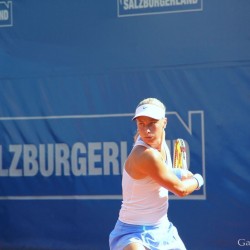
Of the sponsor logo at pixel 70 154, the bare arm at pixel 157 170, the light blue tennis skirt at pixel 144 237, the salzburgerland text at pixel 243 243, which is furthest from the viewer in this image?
the sponsor logo at pixel 70 154

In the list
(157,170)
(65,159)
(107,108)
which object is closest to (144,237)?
(157,170)

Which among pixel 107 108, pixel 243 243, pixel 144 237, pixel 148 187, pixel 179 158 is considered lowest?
pixel 144 237

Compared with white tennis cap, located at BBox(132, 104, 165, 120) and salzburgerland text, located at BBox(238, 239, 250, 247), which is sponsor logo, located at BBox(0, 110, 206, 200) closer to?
salzburgerland text, located at BBox(238, 239, 250, 247)

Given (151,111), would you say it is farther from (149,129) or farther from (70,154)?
(70,154)

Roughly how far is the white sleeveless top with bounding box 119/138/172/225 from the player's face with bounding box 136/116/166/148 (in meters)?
0.04

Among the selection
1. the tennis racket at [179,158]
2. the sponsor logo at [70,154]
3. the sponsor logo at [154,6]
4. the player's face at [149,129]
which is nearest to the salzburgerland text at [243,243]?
the sponsor logo at [70,154]

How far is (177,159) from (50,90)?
236 cm

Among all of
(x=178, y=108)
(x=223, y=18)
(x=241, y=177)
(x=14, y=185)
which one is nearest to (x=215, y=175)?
(x=241, y=177)

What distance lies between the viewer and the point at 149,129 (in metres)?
4.14

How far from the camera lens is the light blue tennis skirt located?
4.17m

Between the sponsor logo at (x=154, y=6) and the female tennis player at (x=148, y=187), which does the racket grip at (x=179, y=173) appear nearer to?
the female tennis player at (x=148, y=187)

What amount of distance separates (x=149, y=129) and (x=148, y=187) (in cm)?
33

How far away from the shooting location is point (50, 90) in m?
6.75

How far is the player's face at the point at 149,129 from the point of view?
13.5 ft
